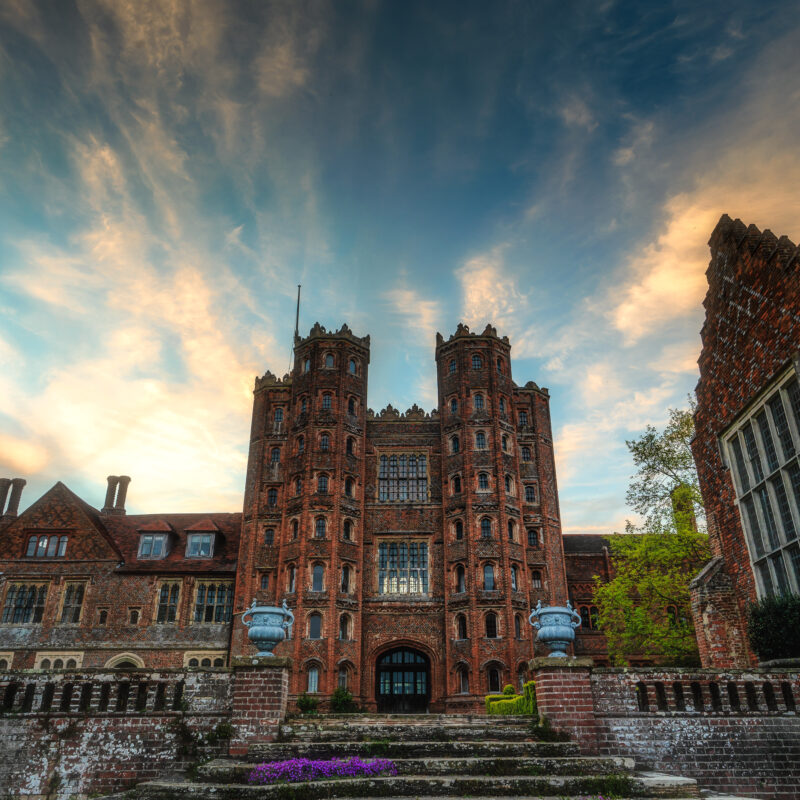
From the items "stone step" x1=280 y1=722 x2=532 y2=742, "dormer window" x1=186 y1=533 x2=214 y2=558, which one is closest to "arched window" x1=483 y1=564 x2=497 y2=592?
"dormer window" x1=186 y1=533 x2=214 y2=558

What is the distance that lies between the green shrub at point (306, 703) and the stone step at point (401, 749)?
19.3 meters

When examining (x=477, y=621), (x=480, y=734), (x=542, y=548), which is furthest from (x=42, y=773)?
(x=542, y=548)

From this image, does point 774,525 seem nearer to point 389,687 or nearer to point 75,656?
point 389,687

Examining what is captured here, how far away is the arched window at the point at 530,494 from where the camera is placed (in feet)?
115

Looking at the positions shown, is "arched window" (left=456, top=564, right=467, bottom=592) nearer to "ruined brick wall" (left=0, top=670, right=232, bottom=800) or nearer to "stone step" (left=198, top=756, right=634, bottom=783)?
"ruined brick wall" (left=0, top=670, right=232, bottom=800)

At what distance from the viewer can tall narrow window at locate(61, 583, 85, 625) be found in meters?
32.3

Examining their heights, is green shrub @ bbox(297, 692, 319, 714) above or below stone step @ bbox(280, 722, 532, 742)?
above

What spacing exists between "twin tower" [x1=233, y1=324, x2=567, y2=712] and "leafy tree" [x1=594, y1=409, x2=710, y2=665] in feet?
16.3

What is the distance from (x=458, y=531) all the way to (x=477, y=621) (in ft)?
15.2

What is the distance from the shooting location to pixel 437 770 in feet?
29.7

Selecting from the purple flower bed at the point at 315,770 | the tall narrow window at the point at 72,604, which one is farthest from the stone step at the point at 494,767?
the tall narrow window at the point at 72,604

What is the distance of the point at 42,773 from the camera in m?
9.80

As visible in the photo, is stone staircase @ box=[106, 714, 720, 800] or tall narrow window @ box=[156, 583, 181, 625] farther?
tall narrow window @ box=[156, 583, 181, 625]

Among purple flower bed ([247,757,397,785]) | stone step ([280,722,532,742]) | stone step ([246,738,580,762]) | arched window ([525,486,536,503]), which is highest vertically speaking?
arched window ([525,486,536,503])
